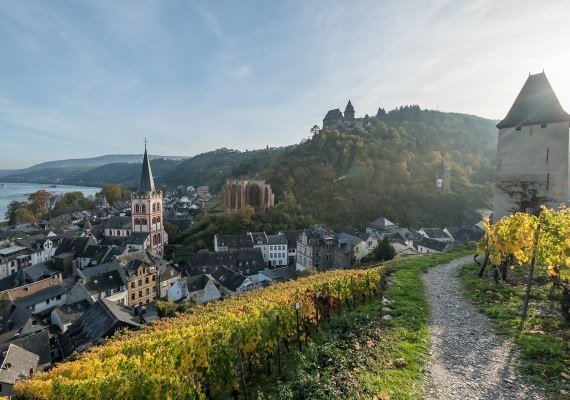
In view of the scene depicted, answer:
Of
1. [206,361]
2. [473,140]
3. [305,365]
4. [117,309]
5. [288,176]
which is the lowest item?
[117,309]

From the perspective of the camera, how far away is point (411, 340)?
372 inches

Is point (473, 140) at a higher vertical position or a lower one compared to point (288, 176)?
higher

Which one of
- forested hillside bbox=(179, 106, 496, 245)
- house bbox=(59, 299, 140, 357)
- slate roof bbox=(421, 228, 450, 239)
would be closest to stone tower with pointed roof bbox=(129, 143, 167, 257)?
forested hillside bbox=(179, 106, 496, 245)

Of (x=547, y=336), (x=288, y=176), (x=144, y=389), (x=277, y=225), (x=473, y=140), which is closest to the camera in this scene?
(x=144, y=389)

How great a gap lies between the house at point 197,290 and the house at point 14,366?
1526cm

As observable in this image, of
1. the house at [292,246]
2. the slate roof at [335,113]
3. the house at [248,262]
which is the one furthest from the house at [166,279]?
the slate roof at [335,113]

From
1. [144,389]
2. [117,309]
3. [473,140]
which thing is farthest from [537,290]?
[473,140]

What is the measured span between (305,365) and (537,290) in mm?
11114

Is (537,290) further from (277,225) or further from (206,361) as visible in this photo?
(277,225)

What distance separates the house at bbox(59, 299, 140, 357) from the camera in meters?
23.9

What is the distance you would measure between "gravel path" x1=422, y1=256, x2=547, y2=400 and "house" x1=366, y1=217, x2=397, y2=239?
1985 inches

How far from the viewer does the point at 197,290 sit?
124ft

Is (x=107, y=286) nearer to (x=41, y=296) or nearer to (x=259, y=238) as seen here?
(x=41, y=296)

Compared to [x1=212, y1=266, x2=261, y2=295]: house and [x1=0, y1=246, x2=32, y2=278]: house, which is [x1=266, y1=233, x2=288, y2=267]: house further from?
[x1=0, y1=246, x2=32, y2=278]: house
